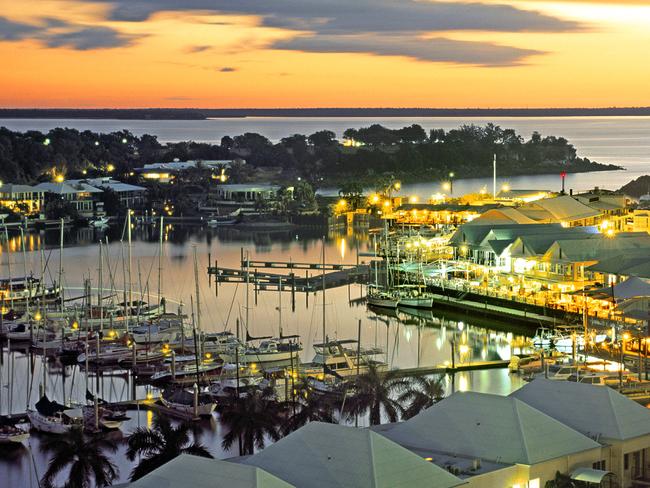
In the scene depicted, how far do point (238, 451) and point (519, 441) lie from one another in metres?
4.95

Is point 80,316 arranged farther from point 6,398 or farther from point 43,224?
point 43,224

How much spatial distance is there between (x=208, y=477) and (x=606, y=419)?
4805 mm

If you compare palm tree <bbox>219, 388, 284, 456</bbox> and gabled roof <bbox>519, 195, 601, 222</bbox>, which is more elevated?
gabled roof <bbox>519, 195, 601, 222</bbox>

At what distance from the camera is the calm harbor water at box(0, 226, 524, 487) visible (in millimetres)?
21188

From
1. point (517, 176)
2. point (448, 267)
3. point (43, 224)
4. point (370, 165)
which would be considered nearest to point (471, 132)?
point (517, 176)

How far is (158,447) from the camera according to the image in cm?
1589

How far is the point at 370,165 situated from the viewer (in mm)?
89062

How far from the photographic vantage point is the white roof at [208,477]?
11.4 meters

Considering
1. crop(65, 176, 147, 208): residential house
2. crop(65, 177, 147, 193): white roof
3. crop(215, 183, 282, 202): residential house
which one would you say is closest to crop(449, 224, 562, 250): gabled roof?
crop(215, 183, 282, 202): residential house

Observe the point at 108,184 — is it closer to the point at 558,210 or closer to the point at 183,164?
the point at 183,164

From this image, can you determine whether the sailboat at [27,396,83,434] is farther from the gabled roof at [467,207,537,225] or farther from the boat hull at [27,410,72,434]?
the gabled roof at [467,207,537,225]

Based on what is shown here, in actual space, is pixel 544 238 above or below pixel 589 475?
above

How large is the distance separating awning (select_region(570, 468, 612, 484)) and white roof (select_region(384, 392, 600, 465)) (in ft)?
0.75

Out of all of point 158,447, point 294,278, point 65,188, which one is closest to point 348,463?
point 158,447
